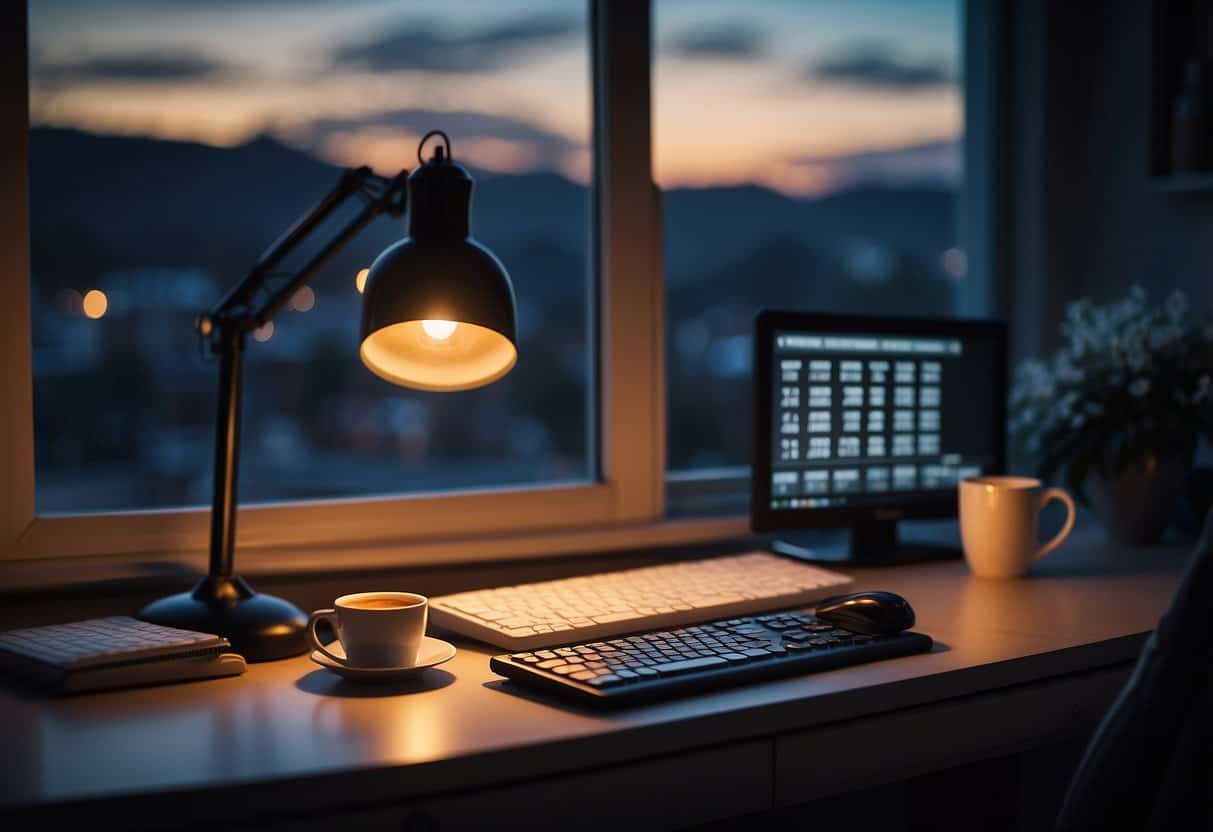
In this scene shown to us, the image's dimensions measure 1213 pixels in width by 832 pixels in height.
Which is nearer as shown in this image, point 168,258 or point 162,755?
point 162,755

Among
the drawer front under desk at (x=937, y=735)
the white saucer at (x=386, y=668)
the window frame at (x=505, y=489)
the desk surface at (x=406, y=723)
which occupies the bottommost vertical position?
the drawer front under desk at (x=937, y=735)

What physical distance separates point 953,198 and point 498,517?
1.25 m

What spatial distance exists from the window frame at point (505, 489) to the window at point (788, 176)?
0.08 meters

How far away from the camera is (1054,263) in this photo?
2.29m

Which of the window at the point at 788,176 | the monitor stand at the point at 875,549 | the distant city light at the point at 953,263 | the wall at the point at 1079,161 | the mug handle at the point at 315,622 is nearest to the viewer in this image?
the mug handle at the point at 315,622

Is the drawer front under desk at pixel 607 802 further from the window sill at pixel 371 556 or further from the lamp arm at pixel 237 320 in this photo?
the window sill at pixel 371 556

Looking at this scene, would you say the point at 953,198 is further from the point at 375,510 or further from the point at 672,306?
the point at 375,510

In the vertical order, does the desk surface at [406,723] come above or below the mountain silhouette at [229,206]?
below

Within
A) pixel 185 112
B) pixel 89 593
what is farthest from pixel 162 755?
pixel 185 112

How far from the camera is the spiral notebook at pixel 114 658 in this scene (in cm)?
109

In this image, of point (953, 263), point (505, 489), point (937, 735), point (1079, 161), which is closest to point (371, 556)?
point (505, 489)

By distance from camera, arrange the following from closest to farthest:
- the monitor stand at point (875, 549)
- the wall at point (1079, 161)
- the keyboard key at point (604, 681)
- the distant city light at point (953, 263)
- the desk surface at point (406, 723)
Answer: the desk surface at point (406, 723) → the keyboard key at point (604, 681) → the monitor stand at point (875, 549) → the wall at point (1079, 161) → the distant city light at point (953, 263)

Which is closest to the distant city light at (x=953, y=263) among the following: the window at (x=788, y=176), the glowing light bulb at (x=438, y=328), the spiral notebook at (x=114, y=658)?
the window at (x=788, y=176)

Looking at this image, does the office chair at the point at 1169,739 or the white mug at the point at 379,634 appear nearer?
the office chair at the point at 1169,739
